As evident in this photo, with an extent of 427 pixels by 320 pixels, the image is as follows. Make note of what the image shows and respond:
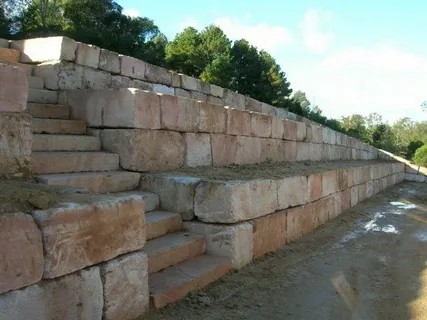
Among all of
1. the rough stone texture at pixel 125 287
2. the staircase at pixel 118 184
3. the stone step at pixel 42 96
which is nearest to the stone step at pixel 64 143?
the staircase at pixel 118 184

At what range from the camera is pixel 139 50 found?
22.2 meters

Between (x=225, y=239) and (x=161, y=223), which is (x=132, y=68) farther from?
(x=225, y=239)

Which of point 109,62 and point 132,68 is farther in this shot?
point 132,68

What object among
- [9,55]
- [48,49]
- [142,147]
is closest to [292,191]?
[142,147]

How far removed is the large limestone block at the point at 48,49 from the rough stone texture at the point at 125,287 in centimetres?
371

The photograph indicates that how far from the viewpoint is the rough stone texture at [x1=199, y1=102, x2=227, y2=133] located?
5633 mm

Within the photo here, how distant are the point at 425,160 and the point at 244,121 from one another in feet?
51.3

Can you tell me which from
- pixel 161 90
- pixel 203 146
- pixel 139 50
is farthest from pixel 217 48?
pixel 203 146

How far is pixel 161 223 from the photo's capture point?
401 cm

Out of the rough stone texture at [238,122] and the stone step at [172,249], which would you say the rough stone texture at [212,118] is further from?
the stone step at [172,249]

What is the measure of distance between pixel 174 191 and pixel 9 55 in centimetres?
337

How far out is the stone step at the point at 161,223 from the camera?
12.7ft

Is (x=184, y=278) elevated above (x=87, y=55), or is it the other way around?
(x=87, y=55)

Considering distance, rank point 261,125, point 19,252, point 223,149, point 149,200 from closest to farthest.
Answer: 1. point 19,252
2. point 149,200
3. point 223,149
4. point 261,125
